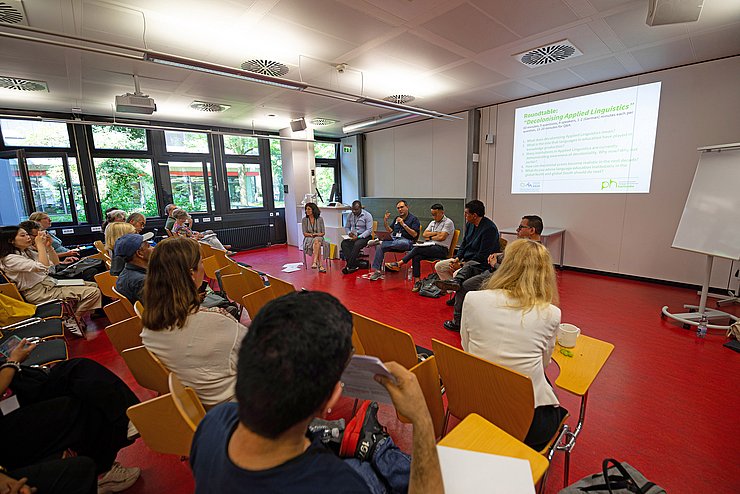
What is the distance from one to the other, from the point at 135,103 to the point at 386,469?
5.05m

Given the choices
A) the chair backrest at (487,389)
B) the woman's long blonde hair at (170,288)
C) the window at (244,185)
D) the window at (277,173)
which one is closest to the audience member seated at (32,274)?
the woman's long blonde hair at (170,288)

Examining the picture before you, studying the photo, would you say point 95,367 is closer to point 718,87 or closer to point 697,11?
point 697,11

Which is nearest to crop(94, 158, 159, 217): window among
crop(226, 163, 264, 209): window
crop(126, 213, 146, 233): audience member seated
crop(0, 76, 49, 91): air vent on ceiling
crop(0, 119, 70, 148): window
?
crop(0, 119, 70, 148): window

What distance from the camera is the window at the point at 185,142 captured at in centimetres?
731

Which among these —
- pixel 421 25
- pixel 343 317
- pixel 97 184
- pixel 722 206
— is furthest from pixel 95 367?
pixel 97 184

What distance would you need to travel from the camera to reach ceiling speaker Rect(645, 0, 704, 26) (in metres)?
2.39

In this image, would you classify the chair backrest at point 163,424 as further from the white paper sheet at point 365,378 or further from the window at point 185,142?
the window at point 185,142

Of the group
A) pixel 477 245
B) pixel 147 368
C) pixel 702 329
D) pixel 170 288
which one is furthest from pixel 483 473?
pixel 702 329

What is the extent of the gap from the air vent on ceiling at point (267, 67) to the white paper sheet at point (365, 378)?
4.21 meters

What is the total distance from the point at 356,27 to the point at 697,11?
2732 mm

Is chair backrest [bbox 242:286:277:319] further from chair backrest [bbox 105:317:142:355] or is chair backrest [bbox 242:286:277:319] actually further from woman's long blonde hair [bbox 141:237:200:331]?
woman's long blonde hair [bbox 141:237:200:331]

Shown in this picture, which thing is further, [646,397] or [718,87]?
[718,87]

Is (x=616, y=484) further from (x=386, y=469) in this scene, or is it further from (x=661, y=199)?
(x=661, y=199)

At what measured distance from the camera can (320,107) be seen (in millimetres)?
6277
